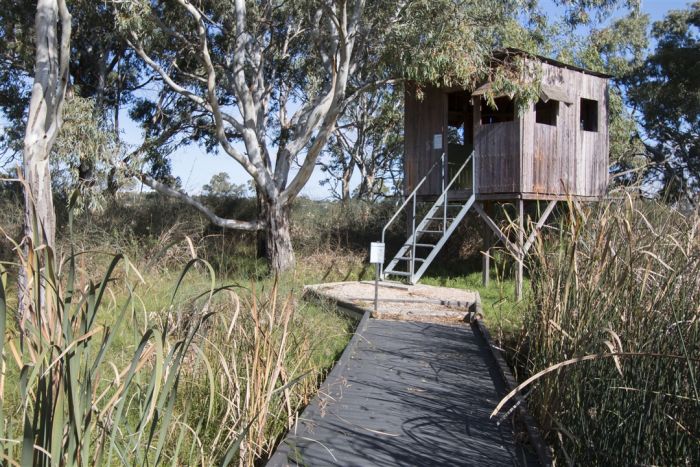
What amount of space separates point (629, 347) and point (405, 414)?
6.20 ft

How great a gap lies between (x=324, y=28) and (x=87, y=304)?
15.4m

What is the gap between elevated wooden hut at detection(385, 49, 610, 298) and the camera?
13039 millimetres

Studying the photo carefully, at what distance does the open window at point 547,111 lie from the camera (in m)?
13.9

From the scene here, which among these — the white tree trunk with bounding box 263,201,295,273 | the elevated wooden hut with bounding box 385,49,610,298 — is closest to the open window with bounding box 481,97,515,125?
the elevated wooden hut with bounding box 385,49,610,298

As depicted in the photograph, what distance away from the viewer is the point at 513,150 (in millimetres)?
13102

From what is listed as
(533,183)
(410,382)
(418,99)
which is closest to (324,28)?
(418,99)

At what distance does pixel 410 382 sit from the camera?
5.64 meters

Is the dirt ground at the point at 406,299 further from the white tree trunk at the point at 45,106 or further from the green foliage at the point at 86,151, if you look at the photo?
the green foliage at the point at 86,151

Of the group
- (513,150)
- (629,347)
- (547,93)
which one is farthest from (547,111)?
(629,347)

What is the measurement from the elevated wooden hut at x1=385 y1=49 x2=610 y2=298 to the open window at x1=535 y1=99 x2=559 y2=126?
0.04 metres

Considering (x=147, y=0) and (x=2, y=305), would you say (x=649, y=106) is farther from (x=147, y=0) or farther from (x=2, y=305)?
(x=2, y=305)

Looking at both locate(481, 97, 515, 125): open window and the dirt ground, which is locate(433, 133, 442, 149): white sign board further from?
the dirt ground

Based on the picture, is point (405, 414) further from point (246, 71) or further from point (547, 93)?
point (246, 71)

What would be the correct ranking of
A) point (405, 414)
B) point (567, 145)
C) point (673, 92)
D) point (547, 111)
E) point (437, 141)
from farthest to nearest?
point (673, 92) → point (547, 111) → point (437, 141) → point (567, 145) → point (405, 414)
